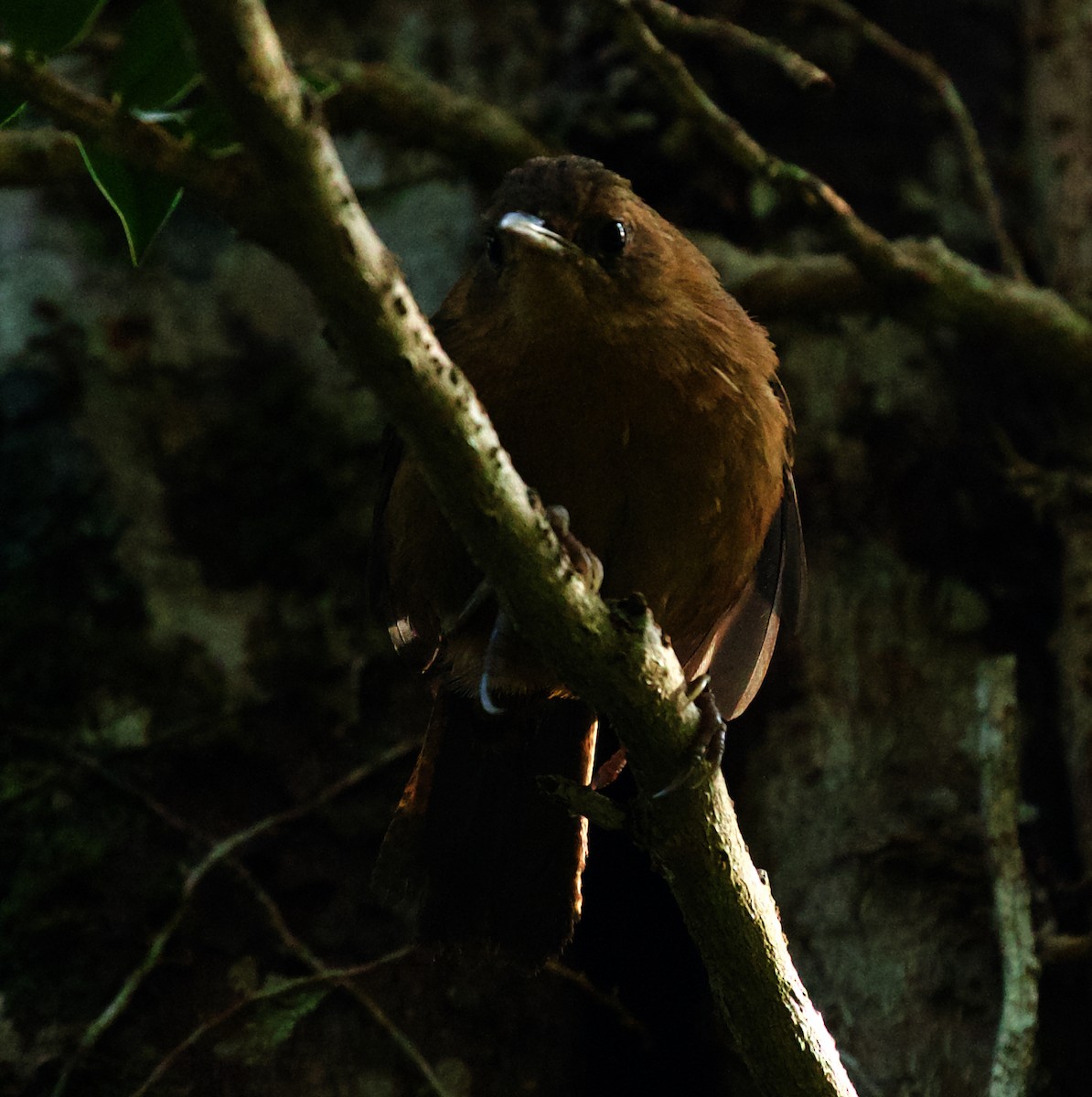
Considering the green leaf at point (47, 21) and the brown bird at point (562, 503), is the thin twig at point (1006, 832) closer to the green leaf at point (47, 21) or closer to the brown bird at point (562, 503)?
the brown bird at point (562, 503)

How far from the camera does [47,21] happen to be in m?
1.54

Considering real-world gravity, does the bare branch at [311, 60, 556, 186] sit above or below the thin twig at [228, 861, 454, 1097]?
above

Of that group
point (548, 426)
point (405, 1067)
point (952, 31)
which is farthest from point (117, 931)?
point (952, 31)

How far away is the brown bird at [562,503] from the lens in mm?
2338

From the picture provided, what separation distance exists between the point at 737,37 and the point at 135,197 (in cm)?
145

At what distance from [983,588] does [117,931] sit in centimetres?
207

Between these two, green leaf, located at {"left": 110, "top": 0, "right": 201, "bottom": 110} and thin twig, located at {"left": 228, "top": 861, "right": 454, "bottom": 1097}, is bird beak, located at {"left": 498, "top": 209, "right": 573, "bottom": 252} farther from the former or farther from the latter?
thin twig, located at {"left": 228, "top": 861, "right": 454, "bottom": 1097}

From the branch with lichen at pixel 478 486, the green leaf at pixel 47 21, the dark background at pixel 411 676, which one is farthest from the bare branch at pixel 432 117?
the branch with lichen at pixel 478 486

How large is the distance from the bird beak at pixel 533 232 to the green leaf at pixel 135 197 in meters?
0.72

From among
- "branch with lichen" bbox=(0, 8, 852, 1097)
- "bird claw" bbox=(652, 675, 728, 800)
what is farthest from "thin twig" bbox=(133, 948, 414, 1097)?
"bird claw" bbox=(652, 675, 728, 800)

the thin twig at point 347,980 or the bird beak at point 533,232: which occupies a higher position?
the bird beak at point 533,232

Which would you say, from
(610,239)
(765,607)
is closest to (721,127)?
(610,239)

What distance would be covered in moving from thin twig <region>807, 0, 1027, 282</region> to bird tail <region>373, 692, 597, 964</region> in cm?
182

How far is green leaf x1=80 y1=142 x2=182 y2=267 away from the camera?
5.75 ft
